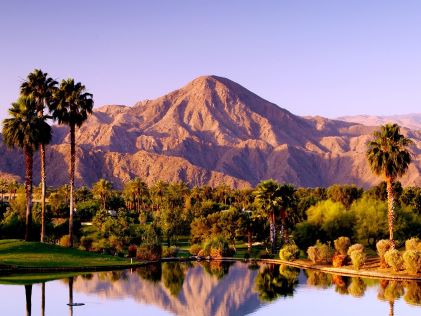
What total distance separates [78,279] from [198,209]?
66.9 m

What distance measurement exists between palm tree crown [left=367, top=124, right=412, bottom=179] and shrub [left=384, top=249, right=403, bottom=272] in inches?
372

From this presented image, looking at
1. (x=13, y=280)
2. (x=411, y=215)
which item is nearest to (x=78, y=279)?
(x=13, y=280)

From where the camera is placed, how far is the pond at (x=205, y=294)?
5825 cm

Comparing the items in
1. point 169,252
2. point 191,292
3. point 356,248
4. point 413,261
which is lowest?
point 191,292

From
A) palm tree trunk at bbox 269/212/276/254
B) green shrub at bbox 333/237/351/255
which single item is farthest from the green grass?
palm tree trunk at bbox 269/212/276/254

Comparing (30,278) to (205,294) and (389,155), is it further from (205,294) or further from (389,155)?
(389,155)

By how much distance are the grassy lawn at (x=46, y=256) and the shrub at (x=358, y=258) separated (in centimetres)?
2883

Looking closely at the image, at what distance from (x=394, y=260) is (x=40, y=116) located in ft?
158

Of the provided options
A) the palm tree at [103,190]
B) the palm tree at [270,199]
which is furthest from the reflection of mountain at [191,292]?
the palm tree at [103,190]

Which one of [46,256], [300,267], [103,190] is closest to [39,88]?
[46,256]

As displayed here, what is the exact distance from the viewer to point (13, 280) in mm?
68625

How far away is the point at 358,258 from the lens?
84.2m

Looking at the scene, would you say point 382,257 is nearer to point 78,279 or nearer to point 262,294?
point 262,294

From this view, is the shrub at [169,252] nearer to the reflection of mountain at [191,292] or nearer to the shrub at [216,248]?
the shrub at [216,248]
